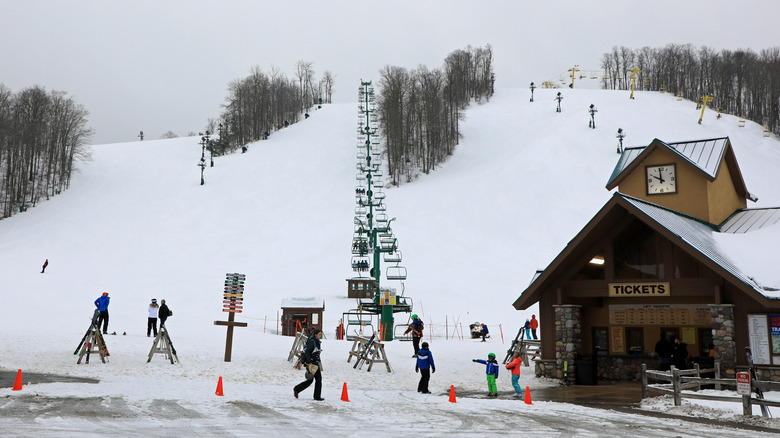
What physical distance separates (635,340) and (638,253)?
10.8 feet

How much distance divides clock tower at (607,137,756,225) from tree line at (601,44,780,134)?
5997 centimetres

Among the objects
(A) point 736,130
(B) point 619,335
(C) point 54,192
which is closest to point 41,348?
(B) point 619,335

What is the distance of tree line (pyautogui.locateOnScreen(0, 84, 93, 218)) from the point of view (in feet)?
200

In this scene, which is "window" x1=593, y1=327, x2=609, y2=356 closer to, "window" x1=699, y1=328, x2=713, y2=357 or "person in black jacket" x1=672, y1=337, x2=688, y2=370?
"window" x1=699, y1=328, x2=713, y2=357

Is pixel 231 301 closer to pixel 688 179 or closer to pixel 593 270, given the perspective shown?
pixel 593 270

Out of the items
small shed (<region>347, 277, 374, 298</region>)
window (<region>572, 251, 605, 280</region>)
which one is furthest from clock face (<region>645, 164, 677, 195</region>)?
small shed (<region>347, 277, 374, 298</region>)

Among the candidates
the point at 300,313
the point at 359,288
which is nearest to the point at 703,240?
the point at 300,313

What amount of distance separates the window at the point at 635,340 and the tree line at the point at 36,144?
55.5 m

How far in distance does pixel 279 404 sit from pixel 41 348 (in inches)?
458

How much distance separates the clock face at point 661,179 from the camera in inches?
894

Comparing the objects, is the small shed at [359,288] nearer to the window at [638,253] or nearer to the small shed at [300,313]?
the small shed at [300,313]

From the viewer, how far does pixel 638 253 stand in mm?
19688

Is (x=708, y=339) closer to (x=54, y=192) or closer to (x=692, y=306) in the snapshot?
(x=692, y=306)

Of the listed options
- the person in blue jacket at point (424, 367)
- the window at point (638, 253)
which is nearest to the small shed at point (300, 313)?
the person in blue jacket at point (424, 367)
